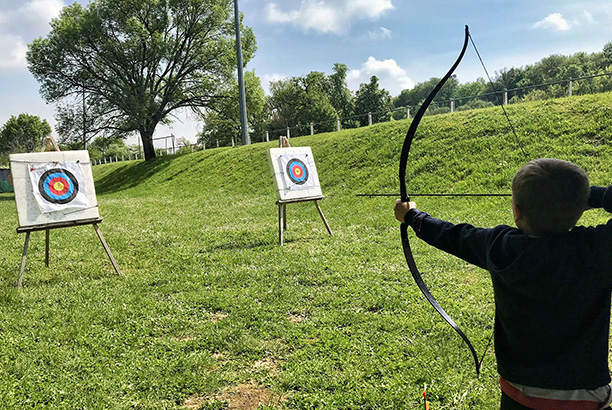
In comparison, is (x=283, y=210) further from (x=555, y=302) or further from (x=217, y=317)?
(x=555, y=302)

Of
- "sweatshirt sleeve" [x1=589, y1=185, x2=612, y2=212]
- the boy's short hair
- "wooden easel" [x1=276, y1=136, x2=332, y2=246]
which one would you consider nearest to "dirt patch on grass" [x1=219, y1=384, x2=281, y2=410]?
the boy's short hair

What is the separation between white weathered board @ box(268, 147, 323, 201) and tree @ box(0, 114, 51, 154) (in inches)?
2401

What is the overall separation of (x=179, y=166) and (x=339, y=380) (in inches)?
835

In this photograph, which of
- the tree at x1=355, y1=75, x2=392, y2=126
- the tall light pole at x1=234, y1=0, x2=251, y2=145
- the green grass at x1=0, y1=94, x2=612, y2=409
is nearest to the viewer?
the green grass at x1=0, y1=94, x2=612, y2=409

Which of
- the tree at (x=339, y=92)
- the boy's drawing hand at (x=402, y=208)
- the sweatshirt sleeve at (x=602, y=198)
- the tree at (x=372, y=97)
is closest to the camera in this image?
the sweatshirt sleeve at (x=602, y=198)

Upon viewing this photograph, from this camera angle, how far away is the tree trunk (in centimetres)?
2614

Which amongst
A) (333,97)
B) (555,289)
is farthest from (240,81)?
(333,97)

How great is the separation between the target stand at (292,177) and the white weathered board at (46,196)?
3.05m

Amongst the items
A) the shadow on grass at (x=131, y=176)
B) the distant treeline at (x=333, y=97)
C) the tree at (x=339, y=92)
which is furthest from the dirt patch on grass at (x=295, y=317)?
the tree at (x=339, y=92)

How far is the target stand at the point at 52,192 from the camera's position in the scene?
17.4 ft

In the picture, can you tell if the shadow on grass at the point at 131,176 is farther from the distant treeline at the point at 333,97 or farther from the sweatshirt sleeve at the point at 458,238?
the sweatshirt sleeve at the point at 458,238

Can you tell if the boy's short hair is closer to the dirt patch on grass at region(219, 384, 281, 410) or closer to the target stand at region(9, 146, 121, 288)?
the dirt patch on grass at region(219, 384, 281, 410)

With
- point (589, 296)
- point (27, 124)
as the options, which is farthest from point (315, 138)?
point (27, 124)

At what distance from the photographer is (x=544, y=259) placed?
1313mm
